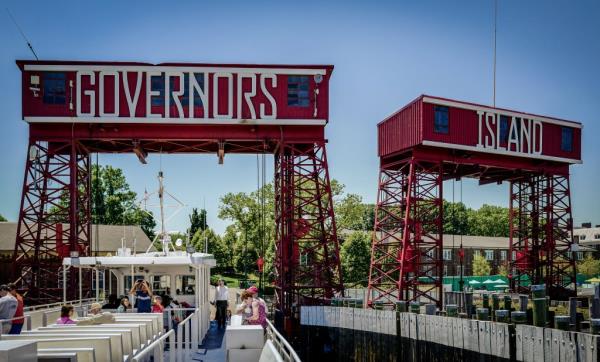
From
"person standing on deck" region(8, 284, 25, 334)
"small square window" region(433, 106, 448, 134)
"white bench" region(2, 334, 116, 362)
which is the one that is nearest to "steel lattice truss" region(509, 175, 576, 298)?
"small square window" region(433, 106, 448, 134)

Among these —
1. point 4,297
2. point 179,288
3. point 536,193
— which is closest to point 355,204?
point 536,193

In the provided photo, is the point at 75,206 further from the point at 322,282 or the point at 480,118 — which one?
the point at 480,118

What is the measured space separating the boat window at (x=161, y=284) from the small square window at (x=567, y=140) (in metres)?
31.1

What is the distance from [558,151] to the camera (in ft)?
142

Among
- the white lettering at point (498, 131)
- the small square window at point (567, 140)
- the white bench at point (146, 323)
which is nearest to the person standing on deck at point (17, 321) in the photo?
the white bench at point (146, 323)

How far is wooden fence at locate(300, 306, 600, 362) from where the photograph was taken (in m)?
14.9

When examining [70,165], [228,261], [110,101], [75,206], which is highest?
[110,101]

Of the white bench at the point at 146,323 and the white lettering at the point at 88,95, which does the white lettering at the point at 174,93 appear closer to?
the white lettering at the point at 88,95

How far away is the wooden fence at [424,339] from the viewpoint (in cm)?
1494

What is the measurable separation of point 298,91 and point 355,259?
33435 mm

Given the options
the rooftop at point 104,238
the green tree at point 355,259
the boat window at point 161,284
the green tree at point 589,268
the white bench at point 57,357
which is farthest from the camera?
the green tree at point 589,268

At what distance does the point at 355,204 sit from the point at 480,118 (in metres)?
29.3

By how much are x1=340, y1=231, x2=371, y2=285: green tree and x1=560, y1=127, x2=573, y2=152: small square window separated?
23.5 meters

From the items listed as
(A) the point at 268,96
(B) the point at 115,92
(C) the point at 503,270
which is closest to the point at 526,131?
(A) the point at 268,96
